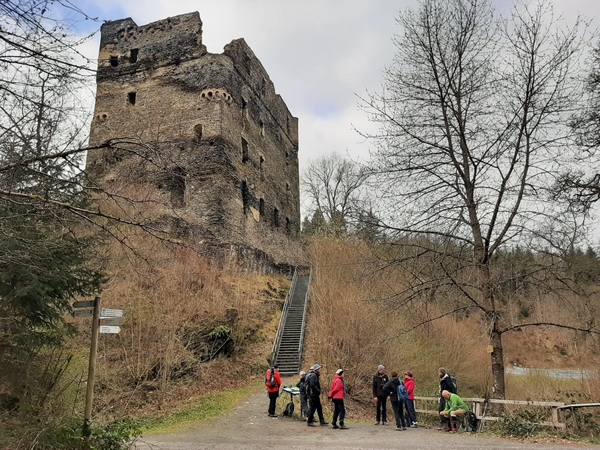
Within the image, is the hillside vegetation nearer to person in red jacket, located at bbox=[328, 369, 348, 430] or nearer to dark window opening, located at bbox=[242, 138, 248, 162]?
person in red jacket, located at bbox=[328, 369, 348, 430]

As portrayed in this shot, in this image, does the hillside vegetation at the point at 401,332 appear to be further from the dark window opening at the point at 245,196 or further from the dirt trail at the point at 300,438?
the dark window opening at the point at 245,196

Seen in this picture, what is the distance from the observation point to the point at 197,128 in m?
23.5

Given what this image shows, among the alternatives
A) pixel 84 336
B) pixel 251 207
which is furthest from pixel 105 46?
pixel 84 336

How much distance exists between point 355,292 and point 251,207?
10.5 meters

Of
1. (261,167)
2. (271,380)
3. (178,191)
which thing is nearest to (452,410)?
(271,380)

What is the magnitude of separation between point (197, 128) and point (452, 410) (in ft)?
60.9

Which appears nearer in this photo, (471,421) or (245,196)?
(471,421)

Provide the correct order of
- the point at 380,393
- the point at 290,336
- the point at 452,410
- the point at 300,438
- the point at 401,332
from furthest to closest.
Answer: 1. the point at 290,336
2. the point at 401,332
3. the point at 380,393
4. the point at 452,410
5. the point at 300,438

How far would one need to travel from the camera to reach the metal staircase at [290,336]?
1563 centimetres

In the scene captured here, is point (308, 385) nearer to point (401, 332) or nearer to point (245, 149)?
point (401, 332)

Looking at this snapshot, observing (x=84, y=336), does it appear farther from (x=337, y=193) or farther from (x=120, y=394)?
(x=337, y=193)

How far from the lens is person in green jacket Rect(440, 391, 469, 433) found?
373 inches

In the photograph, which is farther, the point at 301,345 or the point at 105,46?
the point at 105,46

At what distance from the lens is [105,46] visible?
2672cm
